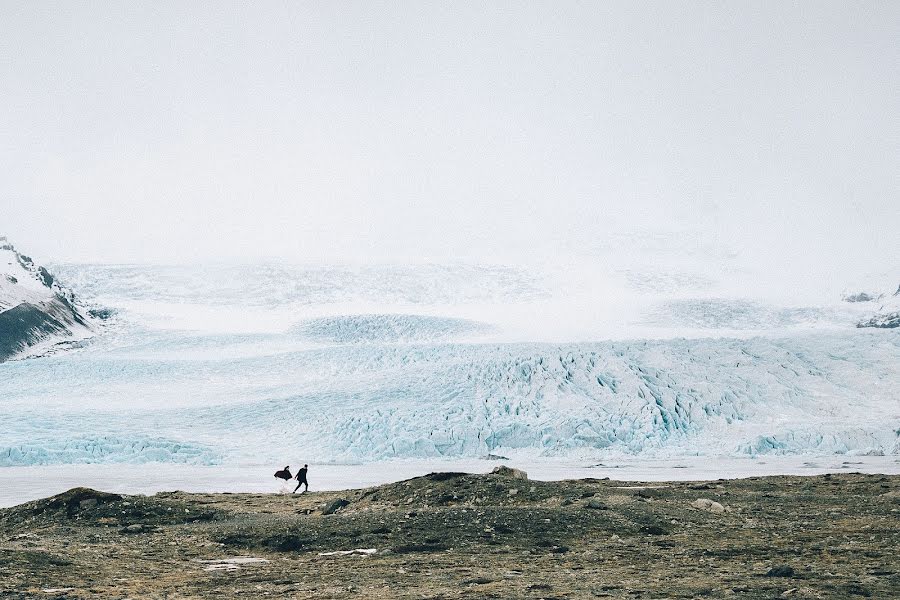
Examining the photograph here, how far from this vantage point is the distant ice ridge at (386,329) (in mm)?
34812

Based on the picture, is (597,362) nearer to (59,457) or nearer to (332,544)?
(59,457)

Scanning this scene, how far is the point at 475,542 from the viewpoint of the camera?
9.59 metres

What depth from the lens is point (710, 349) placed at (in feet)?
91.8

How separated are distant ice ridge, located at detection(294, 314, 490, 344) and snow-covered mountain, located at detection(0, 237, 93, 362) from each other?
10.1 m

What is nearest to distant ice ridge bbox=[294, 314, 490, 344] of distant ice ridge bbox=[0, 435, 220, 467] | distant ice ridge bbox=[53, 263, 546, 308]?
distant ice ridge bbox=[53, 263, 546, 308]

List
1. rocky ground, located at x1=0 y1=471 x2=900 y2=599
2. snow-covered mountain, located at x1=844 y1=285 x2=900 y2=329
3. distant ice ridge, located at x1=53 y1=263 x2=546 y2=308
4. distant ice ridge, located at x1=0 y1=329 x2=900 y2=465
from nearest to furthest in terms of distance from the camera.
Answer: rocky ground, located at x1=0 y1=471 x2=900 y2=599 < distant ice ridge, located at x1=0 y1=329 x2=900 y2=465 < snow-covered mountain, located at x1=844 y1=285 x2=900 y2=329 < distant ice ridge, located at x1=53 y1=263 x2=546 y2=308

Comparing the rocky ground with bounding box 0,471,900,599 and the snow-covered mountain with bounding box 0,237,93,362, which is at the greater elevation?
the snow-covered mountain with bounding box 0,237,93,362

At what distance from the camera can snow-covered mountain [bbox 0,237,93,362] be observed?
128 feet

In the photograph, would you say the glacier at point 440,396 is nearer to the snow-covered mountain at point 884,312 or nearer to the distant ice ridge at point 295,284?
the distant ice ridge at point 295,284

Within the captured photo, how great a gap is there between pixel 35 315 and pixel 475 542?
114 ft

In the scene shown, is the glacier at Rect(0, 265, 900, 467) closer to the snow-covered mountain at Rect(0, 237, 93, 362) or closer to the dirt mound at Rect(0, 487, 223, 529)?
the snow-covered mountain at Rect(0, 237, 93, 362)

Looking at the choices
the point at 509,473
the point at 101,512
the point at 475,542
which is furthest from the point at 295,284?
the point at 475,542

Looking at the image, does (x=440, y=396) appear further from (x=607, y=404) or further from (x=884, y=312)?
(x=884, y=312)

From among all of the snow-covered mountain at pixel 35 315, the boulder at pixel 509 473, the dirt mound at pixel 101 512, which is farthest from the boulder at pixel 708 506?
the snow-covered mountain at pixel 35 315
